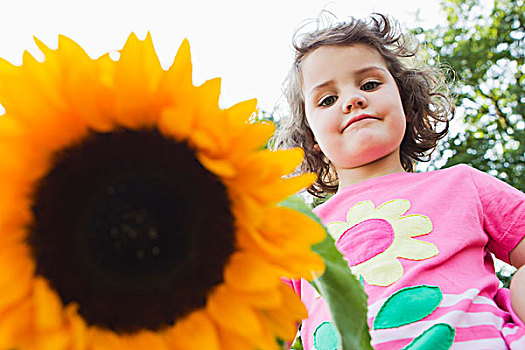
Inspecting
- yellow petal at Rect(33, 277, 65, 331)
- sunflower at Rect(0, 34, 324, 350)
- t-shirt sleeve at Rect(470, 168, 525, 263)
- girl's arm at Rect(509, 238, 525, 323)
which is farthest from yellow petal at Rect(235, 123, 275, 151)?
t-shirt sleeve at Rect(470, 168, 525, 263)

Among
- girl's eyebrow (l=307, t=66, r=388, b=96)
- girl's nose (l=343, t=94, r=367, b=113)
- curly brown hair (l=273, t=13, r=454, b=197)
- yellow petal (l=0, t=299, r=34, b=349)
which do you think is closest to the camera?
yellow petal (l=0, t=299, r=34, b=349)

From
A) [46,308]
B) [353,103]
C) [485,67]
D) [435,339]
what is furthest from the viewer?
[485,67]

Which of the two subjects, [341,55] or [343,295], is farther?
[341,55]

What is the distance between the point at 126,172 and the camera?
0.53m

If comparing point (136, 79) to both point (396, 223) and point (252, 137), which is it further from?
point (396, 223)

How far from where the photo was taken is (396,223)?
1551mm

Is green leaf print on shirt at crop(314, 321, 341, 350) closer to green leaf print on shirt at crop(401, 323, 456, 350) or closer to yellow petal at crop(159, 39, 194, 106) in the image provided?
green leaf print on shirt at crop(401, 323, 456, 350)

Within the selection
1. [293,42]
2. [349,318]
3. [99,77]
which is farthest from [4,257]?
[293,42]

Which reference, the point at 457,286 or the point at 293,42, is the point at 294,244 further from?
the point at 293,42

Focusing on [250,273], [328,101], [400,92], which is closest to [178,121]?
[250,273]

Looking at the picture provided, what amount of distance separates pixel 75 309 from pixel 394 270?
107 centimetres

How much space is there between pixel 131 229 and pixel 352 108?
1335mm

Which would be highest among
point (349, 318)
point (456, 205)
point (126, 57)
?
point (126, 57)

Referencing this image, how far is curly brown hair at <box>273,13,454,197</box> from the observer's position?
2.20 metres
